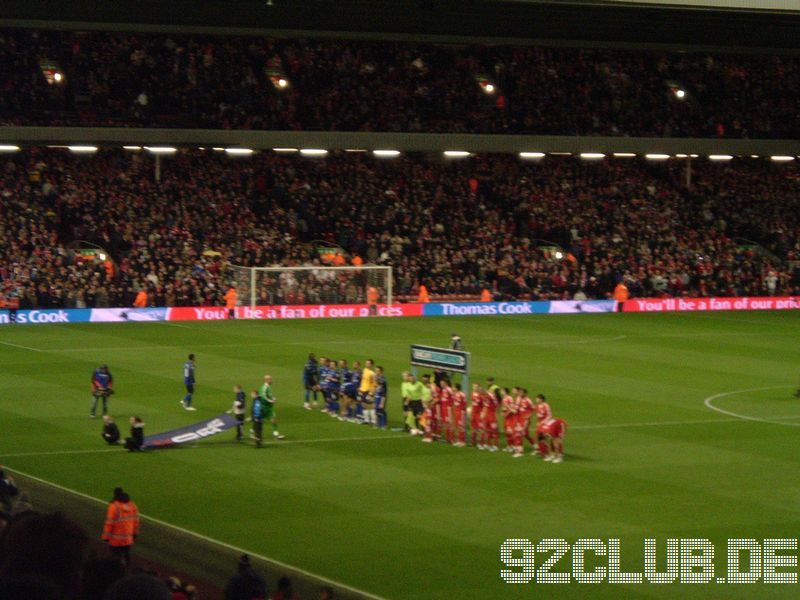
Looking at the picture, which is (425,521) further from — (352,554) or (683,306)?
(683,306)

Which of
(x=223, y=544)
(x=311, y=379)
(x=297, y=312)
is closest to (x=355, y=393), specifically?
(x=311, y=379)

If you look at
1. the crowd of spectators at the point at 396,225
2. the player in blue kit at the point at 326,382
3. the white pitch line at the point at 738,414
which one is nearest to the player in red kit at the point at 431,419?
the player in blue kit at the point at 326,382

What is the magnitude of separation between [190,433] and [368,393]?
4779 mm

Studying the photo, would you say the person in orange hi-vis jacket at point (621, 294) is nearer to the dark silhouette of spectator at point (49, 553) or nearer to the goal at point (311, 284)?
the goal at point (311, 284)

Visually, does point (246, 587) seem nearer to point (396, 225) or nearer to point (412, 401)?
point (412, 401)

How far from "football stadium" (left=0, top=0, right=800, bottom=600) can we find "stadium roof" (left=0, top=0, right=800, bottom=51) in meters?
0.26

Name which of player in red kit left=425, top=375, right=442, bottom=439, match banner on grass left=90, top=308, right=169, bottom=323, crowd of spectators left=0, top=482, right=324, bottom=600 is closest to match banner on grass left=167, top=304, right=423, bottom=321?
match banner on grass left=90, top=308, right=169, bottom=323

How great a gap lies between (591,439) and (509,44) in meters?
36.8

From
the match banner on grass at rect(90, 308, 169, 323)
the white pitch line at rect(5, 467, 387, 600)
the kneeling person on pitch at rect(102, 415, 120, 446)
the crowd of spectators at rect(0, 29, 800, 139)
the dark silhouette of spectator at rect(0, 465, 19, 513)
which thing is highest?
the crowd of spectators at rect(0, 29, 800, 139)

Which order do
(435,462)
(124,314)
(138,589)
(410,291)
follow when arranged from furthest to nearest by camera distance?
(410,291) < (124,314) < (435,462) < (138,589)

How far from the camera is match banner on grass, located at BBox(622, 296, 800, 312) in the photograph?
2219 inches

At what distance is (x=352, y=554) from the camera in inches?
671

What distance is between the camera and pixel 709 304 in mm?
57312

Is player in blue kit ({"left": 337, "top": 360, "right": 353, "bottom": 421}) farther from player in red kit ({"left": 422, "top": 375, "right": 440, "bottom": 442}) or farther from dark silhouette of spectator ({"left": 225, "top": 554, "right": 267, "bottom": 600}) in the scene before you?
dark silhouette of spectator ({"left": 225, "top": 554, "right": 267, "bottom": 600})
